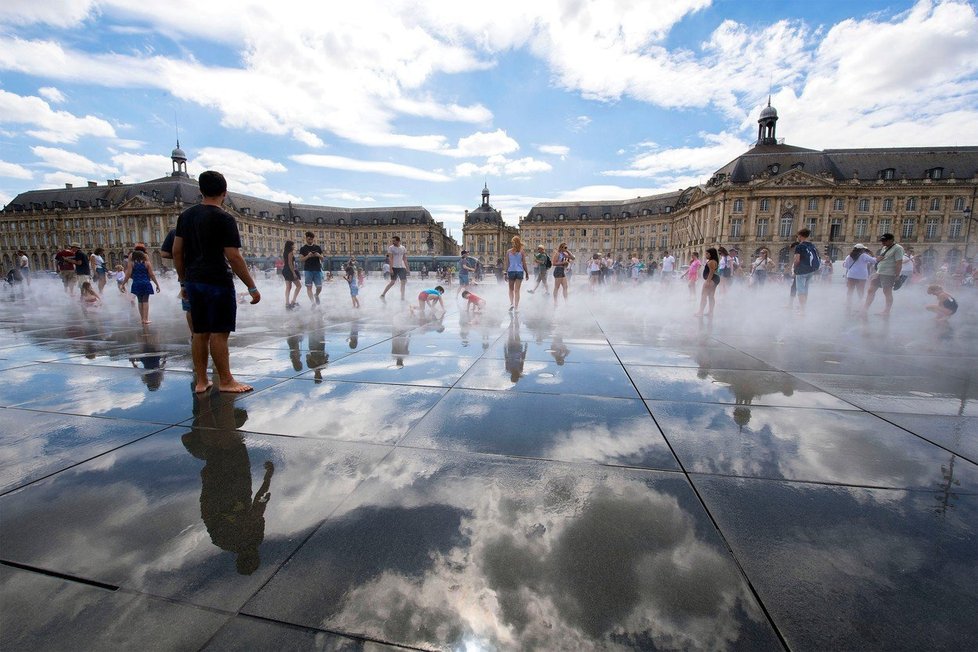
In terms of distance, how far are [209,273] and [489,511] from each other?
3.30 m

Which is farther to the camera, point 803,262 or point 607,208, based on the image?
point 607,208

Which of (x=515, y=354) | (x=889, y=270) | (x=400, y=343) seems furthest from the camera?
(x=889, y=270)

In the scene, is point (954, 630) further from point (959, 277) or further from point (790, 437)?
point (959, 277)

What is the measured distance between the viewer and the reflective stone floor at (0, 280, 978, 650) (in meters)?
1.32

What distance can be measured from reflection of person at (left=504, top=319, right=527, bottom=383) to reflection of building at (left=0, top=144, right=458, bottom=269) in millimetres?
83953

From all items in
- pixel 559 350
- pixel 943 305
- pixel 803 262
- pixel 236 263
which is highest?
pixel 236 263

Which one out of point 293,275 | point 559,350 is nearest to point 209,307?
point 559,350

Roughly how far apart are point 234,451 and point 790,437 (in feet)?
11.2

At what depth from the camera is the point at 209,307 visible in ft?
12.2

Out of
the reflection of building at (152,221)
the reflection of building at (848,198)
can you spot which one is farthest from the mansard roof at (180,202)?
the reflection of building at (848,198)

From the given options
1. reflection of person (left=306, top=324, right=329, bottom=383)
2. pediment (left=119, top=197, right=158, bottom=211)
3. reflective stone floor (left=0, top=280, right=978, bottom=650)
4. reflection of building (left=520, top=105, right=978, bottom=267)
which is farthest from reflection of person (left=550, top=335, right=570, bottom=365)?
pediment (left=119, top=197, right=158, bottom=211)

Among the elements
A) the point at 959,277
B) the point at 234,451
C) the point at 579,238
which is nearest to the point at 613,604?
the point at 234,451

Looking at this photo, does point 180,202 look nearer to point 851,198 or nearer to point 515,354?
point 515,354

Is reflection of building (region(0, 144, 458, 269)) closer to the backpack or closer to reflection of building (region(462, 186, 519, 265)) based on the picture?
reflection of building (region(462, 186, 519, 265))
